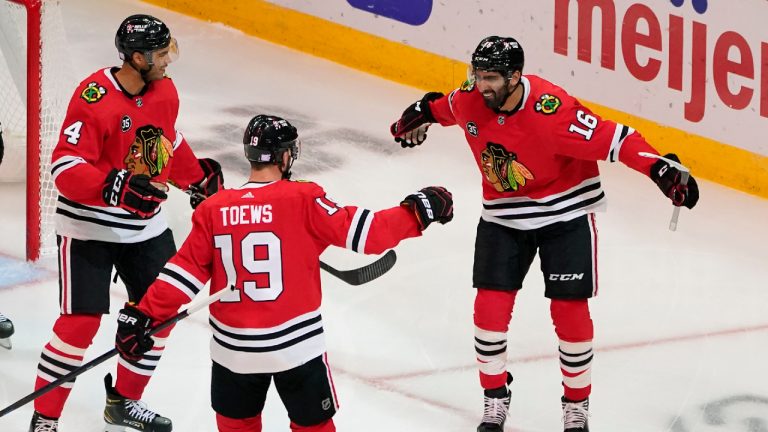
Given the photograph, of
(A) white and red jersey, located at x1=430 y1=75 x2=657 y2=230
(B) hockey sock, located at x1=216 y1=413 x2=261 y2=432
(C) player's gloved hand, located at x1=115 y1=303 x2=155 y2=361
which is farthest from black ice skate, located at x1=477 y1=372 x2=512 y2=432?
(C) player's gloved hand, located at x1=115 y1=303 x2=155 y2=361

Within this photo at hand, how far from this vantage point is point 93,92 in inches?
163

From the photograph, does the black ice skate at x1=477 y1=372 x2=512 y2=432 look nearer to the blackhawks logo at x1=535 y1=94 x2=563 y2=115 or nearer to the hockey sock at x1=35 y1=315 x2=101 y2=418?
the blackhawks logo at x1=535 y1=94 x2=563 y2=115

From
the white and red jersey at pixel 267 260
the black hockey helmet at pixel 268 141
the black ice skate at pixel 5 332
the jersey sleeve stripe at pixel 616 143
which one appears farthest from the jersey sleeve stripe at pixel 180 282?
the black ice skate at pixel 5 332

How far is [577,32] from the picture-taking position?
22.8 feet

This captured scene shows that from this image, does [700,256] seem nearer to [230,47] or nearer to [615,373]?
[615,373]

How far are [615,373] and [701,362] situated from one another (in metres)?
0.34

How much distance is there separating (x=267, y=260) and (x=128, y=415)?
1185 mm

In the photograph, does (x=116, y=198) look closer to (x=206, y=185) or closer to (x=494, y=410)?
(x=206, y=185)

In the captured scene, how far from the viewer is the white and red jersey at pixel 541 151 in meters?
4.21

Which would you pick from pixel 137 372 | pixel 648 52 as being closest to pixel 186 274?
pixel 137 372

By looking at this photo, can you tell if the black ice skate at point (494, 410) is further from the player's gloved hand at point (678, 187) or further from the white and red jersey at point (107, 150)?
the white and red jersey at point (107, 150)

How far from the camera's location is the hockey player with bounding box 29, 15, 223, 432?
407 centimetres

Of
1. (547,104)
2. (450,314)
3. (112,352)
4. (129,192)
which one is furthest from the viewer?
(450,314)

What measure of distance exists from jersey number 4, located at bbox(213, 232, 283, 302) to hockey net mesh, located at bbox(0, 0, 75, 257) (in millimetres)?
2359
